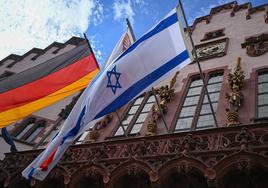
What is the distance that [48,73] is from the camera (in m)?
20.4

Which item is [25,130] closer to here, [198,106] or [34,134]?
[34,134]

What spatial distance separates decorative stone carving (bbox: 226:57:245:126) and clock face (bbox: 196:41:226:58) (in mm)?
3684

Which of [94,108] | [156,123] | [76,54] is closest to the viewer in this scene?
[94,108]

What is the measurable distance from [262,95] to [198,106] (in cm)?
282

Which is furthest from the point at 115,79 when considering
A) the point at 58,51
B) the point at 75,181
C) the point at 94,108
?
the point at 58,51

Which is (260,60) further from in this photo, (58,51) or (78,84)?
(58,51)

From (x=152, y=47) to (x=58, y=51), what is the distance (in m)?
23.7

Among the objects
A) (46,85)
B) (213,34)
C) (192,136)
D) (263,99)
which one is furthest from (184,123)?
(213,34)

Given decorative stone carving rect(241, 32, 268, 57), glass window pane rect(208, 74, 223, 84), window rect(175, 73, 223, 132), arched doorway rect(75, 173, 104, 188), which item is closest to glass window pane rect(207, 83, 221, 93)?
window rect(175, 73, 223, 132)

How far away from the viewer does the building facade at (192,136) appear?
12.2 metres

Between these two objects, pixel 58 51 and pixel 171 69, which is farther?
pixel 58 51

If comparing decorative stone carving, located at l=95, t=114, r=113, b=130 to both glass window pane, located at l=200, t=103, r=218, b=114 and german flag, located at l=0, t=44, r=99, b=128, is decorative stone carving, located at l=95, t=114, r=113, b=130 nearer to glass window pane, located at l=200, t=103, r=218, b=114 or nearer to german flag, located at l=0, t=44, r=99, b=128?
german flag, located at l=0, t=44, r=99, b=128

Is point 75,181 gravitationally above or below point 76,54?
below

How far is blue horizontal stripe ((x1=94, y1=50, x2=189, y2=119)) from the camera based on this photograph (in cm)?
1381
